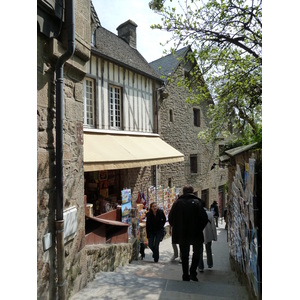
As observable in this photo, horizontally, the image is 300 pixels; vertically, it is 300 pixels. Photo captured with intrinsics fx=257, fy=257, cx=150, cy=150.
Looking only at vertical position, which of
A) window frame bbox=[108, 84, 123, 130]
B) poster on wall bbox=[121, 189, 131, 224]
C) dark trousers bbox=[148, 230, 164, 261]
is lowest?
dark trousers bbox=[148, 230, 164, 261]

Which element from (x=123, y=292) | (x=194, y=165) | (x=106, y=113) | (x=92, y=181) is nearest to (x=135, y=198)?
(x=92, y=181)

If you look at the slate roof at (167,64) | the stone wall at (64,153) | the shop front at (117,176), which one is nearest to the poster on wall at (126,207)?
the shop front at (117,176)

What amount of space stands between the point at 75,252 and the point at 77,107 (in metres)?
1.73

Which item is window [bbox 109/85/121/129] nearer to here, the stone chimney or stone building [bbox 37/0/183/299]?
the stone chimney

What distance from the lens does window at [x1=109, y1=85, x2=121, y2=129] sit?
9.12 meters

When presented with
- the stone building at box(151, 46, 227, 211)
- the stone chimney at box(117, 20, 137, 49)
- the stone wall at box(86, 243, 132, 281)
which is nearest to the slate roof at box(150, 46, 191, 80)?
the stone building at box(151, 46, 227, 211)

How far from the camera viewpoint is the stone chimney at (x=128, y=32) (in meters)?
12.3

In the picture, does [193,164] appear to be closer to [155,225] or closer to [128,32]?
[128,32]

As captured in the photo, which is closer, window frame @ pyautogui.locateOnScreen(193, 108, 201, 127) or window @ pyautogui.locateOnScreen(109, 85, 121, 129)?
window @ pyautogui.locateOnScreen(109, 85, 121, 129)

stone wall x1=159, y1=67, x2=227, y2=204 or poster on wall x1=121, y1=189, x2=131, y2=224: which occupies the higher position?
stone wall x1=159, y1=67, x2=227, y2=204

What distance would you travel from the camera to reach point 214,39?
5.62 metres

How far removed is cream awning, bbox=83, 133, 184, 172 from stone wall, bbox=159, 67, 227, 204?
5.26 ft

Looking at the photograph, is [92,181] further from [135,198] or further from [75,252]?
[75,252]

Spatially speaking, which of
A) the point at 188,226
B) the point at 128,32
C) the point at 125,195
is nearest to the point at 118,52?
the point at 128,32
